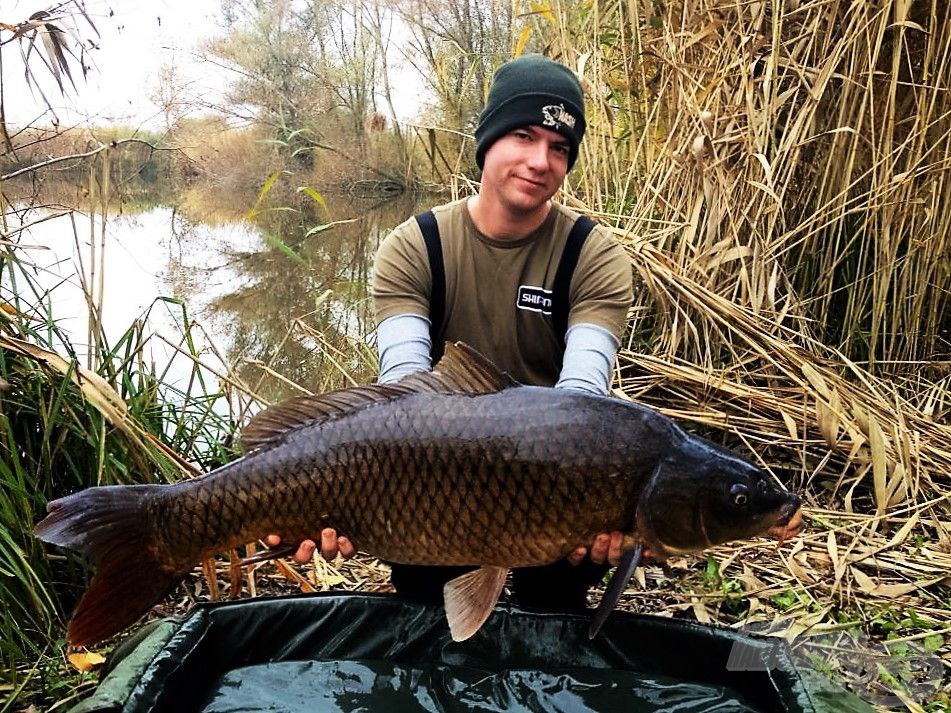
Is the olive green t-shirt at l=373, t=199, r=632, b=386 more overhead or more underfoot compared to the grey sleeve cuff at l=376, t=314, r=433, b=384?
more overhead

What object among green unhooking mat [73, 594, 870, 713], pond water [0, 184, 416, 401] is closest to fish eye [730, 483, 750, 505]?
green unhooking mat [73, 594, 870, 713]

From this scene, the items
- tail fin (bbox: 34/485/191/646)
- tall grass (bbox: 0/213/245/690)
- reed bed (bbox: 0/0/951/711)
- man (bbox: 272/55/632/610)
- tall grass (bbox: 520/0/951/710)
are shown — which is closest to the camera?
tail fin (bbox: 34/485/191/646)

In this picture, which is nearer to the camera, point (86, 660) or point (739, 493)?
point (739, 493)

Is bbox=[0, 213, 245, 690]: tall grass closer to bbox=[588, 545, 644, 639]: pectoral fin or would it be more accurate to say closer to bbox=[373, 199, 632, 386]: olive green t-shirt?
bbox=[373, 199, 632, 386]: olive green t-shirt

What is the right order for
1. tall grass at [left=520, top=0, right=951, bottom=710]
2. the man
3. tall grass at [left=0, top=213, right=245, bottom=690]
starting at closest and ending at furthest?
tall grass at [left=0, top=213, right=245, bottom=690], the man, tall grass at [left=520, top=0, right=951, bottom=710]

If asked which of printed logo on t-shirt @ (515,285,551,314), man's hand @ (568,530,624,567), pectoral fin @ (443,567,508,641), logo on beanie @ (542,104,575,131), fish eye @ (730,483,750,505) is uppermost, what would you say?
logo on beanie @ (542,104,575,131)

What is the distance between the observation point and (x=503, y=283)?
1706 mm

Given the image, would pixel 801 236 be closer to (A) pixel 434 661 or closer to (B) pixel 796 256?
(B) pixel 796 256

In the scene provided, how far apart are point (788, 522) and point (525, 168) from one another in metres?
0.80

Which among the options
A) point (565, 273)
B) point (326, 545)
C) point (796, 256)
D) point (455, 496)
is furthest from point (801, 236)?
point (326, 545)

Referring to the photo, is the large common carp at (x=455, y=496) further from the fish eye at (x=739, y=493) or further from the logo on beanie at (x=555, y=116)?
the logo on beanie at (x=555, y=116)

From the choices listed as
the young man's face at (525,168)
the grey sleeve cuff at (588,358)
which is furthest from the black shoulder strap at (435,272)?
the grey sleeve cuff at (588,358)

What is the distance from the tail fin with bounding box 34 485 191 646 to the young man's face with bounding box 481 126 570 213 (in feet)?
2.78

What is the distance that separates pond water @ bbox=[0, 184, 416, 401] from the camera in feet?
6.41
